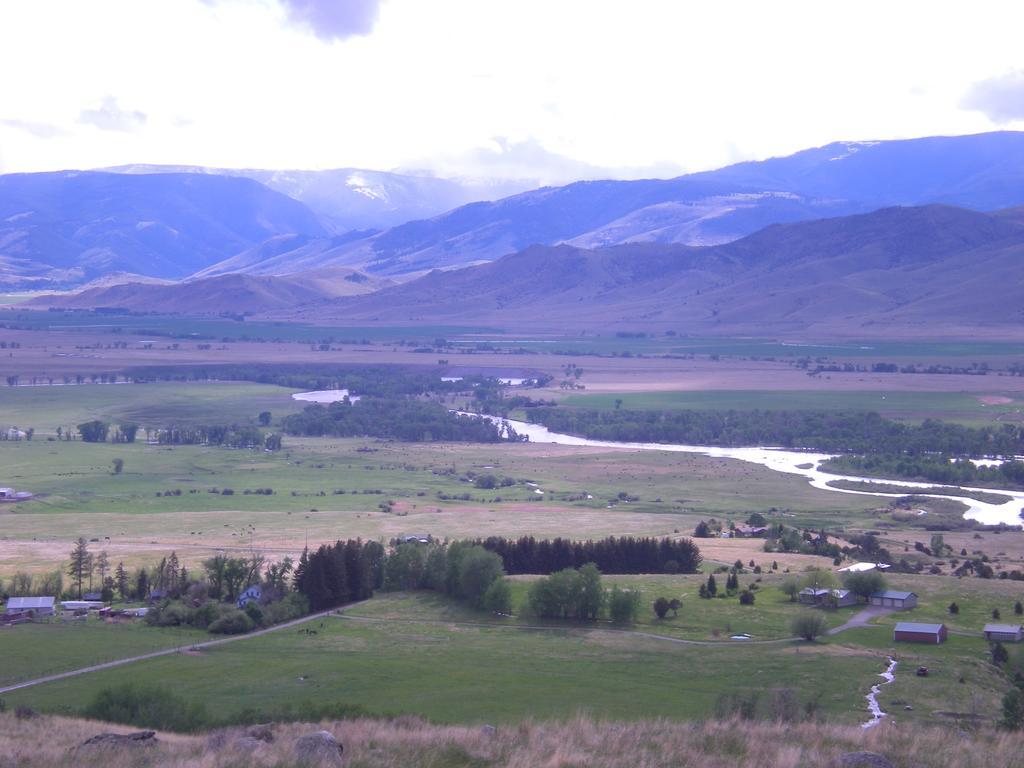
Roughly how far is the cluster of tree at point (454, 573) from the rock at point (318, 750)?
67.1 ft

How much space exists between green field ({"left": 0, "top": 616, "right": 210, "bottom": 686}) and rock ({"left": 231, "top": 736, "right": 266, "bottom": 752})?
39.2 feet

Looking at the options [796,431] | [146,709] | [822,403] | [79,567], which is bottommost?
[146,709]

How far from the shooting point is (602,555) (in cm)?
4550

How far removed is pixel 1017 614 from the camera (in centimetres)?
3712

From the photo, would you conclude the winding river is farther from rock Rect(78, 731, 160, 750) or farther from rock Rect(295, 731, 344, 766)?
rock Rect(78, 731, 160, 750)

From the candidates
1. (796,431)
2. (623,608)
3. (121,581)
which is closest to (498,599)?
(623,608)

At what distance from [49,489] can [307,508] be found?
14.6m

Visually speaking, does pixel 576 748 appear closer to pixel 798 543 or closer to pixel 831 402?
pixel 798 543

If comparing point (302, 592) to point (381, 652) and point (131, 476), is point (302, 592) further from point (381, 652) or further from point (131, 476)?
point (131, 476)

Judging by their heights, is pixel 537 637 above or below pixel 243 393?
below

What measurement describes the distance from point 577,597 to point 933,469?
135ft

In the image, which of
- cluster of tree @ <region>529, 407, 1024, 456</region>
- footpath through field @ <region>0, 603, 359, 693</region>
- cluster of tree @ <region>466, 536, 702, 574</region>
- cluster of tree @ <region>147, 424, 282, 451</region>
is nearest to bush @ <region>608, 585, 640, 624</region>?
cluster of tree @ <region>466, 536, 702, 574</region>

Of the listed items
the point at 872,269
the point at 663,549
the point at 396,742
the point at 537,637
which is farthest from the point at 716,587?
the point at 872,269

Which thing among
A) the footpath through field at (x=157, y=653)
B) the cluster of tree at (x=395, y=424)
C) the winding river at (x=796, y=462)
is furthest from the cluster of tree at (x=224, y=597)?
the cluster of tree at (x=395, y=424)
